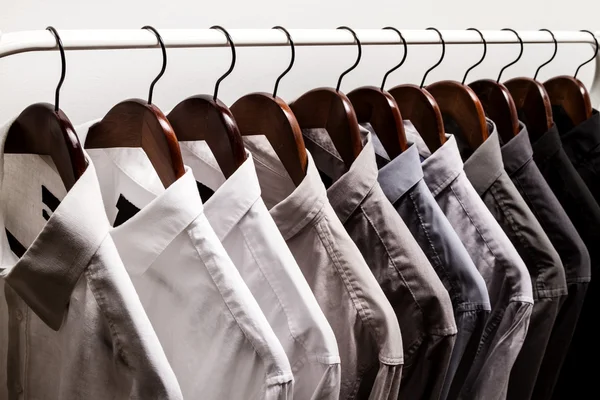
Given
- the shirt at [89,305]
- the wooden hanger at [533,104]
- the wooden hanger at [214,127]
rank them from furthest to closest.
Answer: the wooden hanger at [533,104] → the wooden hanger at [214,127] → the shirt at [89,305]

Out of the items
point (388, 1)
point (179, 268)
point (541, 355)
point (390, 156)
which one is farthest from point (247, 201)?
point (388, 1)

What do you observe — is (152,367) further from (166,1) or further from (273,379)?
(166,1)

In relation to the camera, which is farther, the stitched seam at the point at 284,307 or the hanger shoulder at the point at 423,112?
the hanger shoulder at the point at 423,112

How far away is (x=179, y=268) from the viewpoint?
64cm

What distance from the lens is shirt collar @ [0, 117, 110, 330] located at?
Answer: 560 millimetres

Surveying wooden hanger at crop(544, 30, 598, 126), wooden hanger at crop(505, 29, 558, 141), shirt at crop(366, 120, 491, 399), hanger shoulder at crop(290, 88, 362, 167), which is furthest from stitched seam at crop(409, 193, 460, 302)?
wooden hanger at crop(544, 30, 598, 126)

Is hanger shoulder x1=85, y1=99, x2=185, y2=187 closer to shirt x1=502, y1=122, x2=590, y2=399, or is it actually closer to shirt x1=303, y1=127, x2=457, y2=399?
shirt x1=303, y1=127, x2=457, y2=399

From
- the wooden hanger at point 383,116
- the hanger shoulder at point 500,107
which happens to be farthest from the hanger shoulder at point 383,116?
the hanger shoulder at point 500,107

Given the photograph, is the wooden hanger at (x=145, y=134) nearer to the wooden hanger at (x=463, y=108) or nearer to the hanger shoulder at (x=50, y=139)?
the hanger shoulder at (x=50, y=139)

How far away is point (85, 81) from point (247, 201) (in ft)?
1.19

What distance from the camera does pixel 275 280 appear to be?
0.65 meters

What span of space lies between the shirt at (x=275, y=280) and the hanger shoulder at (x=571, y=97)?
66cm

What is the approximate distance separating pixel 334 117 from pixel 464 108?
24cm

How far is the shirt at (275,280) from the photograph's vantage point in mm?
646
